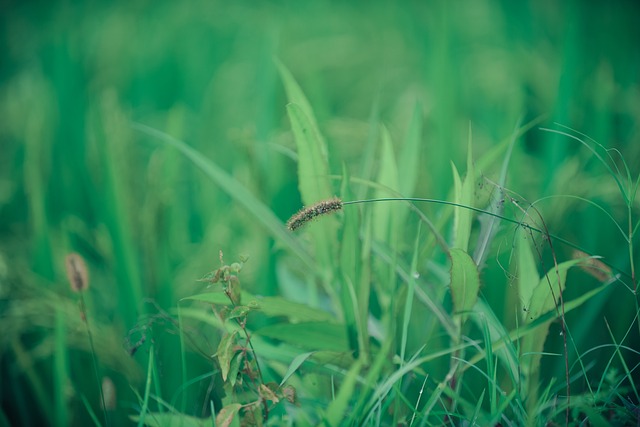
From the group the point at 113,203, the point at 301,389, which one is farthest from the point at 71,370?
the point at 301,389

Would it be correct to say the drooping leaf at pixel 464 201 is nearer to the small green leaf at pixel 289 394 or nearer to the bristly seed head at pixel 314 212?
the bristly seed head at pixel 314 212

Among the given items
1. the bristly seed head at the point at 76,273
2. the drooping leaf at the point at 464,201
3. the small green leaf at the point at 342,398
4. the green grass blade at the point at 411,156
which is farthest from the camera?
the green grass blade at the point at 411,156

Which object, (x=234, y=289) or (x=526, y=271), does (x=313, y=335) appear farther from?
(x=526, y=271)

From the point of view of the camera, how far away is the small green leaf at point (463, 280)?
683 mm

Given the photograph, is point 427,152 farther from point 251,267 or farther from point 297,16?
point 297,16

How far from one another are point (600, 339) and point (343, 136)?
78 centimetres

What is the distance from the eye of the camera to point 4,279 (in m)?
1.09

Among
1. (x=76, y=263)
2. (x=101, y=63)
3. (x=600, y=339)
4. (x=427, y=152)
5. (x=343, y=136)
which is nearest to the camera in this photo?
(x=76, y=263)

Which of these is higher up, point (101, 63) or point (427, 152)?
point (101, 63)

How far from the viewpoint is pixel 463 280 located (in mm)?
713

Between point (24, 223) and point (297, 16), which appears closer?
point (24, 223)

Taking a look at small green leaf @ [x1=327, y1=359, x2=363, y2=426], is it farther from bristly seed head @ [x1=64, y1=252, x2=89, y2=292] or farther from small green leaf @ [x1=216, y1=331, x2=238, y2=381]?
bristly seed head @ [x1=64, y1=252, x2=89, y2=292]

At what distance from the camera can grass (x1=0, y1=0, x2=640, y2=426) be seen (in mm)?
748

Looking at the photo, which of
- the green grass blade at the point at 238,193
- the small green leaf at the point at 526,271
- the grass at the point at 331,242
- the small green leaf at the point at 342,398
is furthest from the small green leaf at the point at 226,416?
the small green leaf at the point at 526,271
